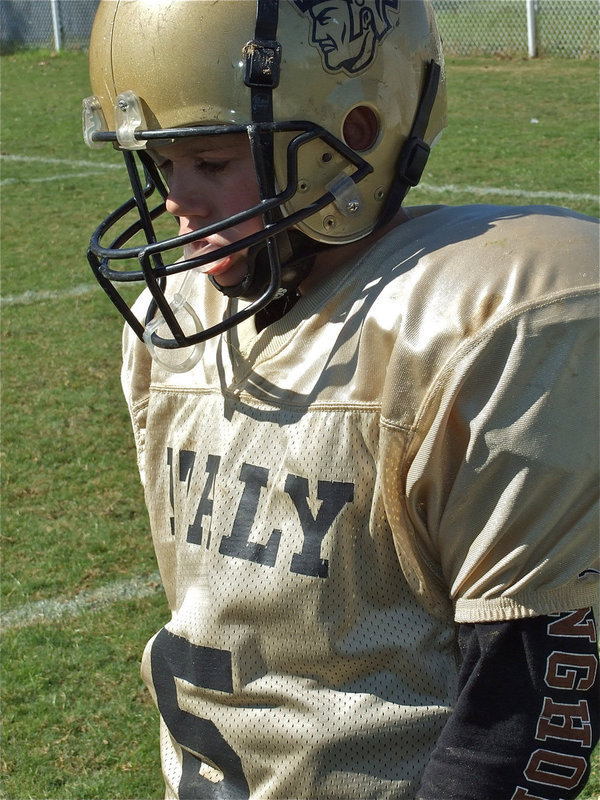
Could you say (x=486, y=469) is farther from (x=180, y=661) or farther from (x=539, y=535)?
(x=180, y=661)

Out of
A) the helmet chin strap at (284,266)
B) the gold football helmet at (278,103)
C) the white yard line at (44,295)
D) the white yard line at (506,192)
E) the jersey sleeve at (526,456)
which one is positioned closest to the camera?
the jersey sleeve at (526,456)

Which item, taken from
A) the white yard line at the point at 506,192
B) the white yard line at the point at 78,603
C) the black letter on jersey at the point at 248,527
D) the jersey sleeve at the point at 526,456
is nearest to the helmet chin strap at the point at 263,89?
the black letter on jersey at the point at 248,527

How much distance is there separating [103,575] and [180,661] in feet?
7.00

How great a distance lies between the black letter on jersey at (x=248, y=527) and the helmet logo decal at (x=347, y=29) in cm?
65

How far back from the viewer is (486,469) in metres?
1.41

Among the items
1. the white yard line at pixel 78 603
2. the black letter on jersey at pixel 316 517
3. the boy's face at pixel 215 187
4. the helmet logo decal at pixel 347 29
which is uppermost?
the helmet logo decal at pixel 347 29

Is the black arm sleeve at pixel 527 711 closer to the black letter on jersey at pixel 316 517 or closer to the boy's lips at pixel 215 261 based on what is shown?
the black letter on jersey at pixel 316 517

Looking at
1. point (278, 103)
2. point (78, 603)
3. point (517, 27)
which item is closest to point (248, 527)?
point (278, 103)

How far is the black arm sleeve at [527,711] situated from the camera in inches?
54.9

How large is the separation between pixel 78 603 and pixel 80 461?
3.62 feet

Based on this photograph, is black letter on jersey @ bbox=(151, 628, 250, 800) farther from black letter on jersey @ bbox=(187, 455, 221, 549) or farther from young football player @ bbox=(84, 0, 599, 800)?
black letter on jersey @ bbox=(187, 455, 221, 549)

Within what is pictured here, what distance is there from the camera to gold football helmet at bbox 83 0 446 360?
5.49 ft

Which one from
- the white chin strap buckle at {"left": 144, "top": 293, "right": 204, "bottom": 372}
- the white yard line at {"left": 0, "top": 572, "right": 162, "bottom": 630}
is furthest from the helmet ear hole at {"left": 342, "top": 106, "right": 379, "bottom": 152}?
the white yard line at {"left": 0, "top": 572, "right": 162, "bottom": 630}

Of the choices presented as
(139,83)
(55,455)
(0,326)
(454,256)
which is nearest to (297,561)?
(454,256)
